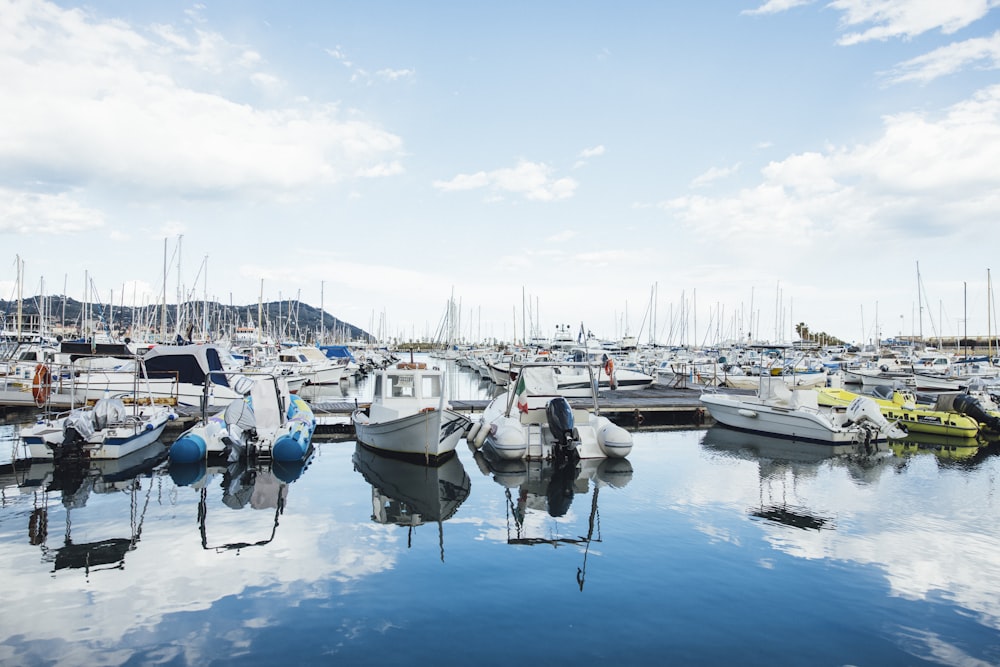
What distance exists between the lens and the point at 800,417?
23406 millimetres

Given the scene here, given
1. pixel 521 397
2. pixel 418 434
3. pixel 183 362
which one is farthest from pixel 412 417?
pixel 183 362

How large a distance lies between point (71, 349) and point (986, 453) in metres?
32.7

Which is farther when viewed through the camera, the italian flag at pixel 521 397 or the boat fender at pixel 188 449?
the italian flag at pixel 521 397

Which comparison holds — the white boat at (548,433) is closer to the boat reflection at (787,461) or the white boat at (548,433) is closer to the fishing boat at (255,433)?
the boat reflection at (787,461)

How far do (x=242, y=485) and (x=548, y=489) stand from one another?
8.13 metres

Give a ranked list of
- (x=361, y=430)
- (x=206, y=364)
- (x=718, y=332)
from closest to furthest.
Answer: (x=361, y=430)
(x=206, y=364)
(x=718, y=332)

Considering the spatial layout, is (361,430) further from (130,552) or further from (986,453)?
(986,453)

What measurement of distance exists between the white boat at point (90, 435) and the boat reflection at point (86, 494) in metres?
0.26

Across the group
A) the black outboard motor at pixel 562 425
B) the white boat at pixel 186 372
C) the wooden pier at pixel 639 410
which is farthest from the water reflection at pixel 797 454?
the white boat at pixel 186 372

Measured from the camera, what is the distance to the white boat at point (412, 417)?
722 inches

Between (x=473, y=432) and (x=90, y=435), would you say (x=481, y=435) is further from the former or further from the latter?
(x=90, y=435)

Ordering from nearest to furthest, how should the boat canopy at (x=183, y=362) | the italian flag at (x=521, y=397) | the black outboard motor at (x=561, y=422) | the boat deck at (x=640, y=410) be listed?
the black outboard motor at (x=561, y=422) → the italian flag at (x=521, y=397) → the boat canopy at (x=183, y=362) → the boat deck at (x=640, y=410)

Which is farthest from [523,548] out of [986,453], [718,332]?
[718,332]

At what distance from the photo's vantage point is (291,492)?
1550 cm
